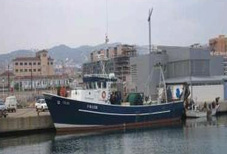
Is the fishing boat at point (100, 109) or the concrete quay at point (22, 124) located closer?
the concrete quay at point (22, 124)

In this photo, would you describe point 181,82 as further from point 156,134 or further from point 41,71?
point 41,71

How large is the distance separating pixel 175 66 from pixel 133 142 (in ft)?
128

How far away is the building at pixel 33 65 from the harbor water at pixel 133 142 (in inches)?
5584

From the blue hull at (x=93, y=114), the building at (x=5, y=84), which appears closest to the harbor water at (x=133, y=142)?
the blue hull at (x=93, y=114)

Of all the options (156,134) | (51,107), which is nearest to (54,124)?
(51,107)

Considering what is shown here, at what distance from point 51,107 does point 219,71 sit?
4048 centimetres

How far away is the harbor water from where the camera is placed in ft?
104

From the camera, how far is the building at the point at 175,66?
69500 millimetres

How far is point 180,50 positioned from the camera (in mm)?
72250

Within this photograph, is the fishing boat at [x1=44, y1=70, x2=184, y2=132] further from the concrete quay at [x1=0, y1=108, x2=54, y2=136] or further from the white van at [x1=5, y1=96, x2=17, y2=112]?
the white van at [x1=5, y1=96, x2=17, y2=112]

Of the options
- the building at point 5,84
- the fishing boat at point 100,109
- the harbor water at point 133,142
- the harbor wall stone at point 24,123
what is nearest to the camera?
the harbor water at point 133,142

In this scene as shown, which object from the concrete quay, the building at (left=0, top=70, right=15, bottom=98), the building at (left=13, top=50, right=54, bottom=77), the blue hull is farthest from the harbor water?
the building at (left=13, top=50, right=54, bottom=77)

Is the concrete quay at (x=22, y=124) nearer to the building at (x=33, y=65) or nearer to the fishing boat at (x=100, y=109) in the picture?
the fishing boat at (x=100, y=109)

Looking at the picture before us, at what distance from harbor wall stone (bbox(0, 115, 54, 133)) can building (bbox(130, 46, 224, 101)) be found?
27700mm
